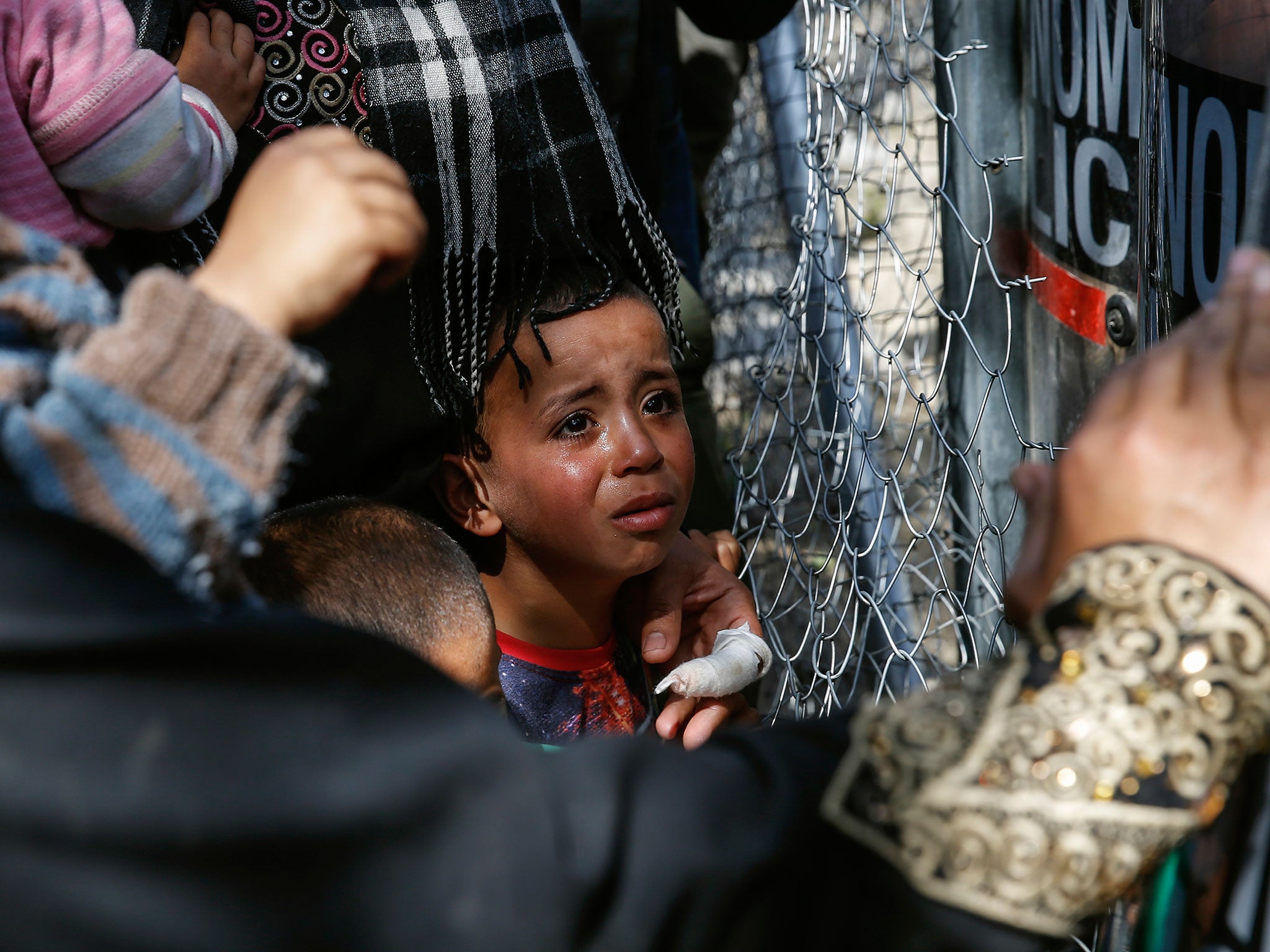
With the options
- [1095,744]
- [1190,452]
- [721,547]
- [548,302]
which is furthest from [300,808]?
[721,547]

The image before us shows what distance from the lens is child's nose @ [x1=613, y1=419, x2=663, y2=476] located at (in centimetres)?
175

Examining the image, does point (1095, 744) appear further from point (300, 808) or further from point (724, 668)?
point (724, 668)

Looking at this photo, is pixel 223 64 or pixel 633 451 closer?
pixel 223 64

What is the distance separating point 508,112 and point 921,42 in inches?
27.2

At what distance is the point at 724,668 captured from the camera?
1.75 meters

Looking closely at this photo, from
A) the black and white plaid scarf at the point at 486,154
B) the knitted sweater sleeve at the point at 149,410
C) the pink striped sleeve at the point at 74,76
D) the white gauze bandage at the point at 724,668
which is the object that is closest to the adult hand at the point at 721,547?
the white gauze bandage at the point at 724,668

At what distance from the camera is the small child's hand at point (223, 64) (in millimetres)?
1451

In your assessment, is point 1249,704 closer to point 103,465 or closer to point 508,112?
point 103,465

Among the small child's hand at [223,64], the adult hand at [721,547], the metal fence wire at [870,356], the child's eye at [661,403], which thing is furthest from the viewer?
the adult hand at [721,547]

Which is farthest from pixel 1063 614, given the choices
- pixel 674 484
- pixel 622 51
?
pixel 622 51

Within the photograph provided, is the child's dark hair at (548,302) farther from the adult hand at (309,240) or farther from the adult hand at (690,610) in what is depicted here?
the adult hand at (309,240)

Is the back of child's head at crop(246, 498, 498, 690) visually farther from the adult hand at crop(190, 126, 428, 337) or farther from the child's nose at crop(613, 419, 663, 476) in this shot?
the adult hand at crop(190, 126, 428, 337)

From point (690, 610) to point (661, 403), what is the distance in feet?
1.26

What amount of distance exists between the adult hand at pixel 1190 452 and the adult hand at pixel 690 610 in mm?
1060
